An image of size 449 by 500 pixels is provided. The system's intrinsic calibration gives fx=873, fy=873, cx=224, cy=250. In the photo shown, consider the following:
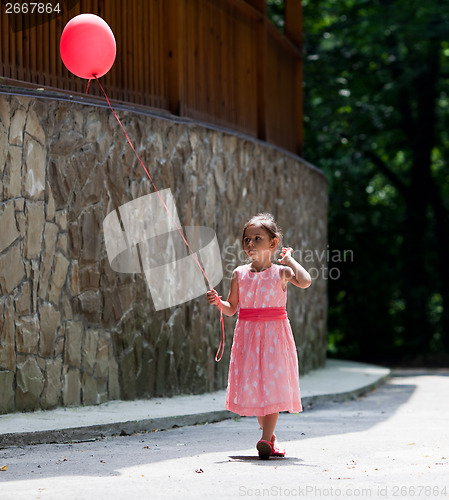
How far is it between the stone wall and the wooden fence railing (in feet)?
1.57

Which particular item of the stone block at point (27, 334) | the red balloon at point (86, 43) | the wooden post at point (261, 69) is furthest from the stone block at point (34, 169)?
the wooden post at point (261, 69)

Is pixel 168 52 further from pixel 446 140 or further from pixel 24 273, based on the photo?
pixel 446 140

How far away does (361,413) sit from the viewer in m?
9.47

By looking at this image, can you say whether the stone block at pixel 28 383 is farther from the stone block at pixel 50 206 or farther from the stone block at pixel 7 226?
the stone block at pixel 50 206

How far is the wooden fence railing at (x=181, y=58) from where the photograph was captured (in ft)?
28.1

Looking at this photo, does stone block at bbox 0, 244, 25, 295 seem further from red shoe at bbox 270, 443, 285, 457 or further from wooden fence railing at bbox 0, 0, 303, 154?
red shoe at bbox 270, 443, 285, 457

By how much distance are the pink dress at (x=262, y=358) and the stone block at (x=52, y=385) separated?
249 cm

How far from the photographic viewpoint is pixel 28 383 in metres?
7.92

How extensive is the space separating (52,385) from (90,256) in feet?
4.32

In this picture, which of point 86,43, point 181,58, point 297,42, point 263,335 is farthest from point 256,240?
point 297,42

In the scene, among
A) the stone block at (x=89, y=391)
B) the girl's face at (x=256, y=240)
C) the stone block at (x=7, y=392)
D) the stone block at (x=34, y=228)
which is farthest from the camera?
the stone block at (x=89, y=391)

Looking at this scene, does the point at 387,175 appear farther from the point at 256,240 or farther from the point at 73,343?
the point at 256,240

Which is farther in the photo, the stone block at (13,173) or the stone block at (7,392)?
the stone block at (13,173)

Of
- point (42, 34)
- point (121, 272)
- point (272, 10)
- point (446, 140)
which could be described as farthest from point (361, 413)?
point (446, 140)
